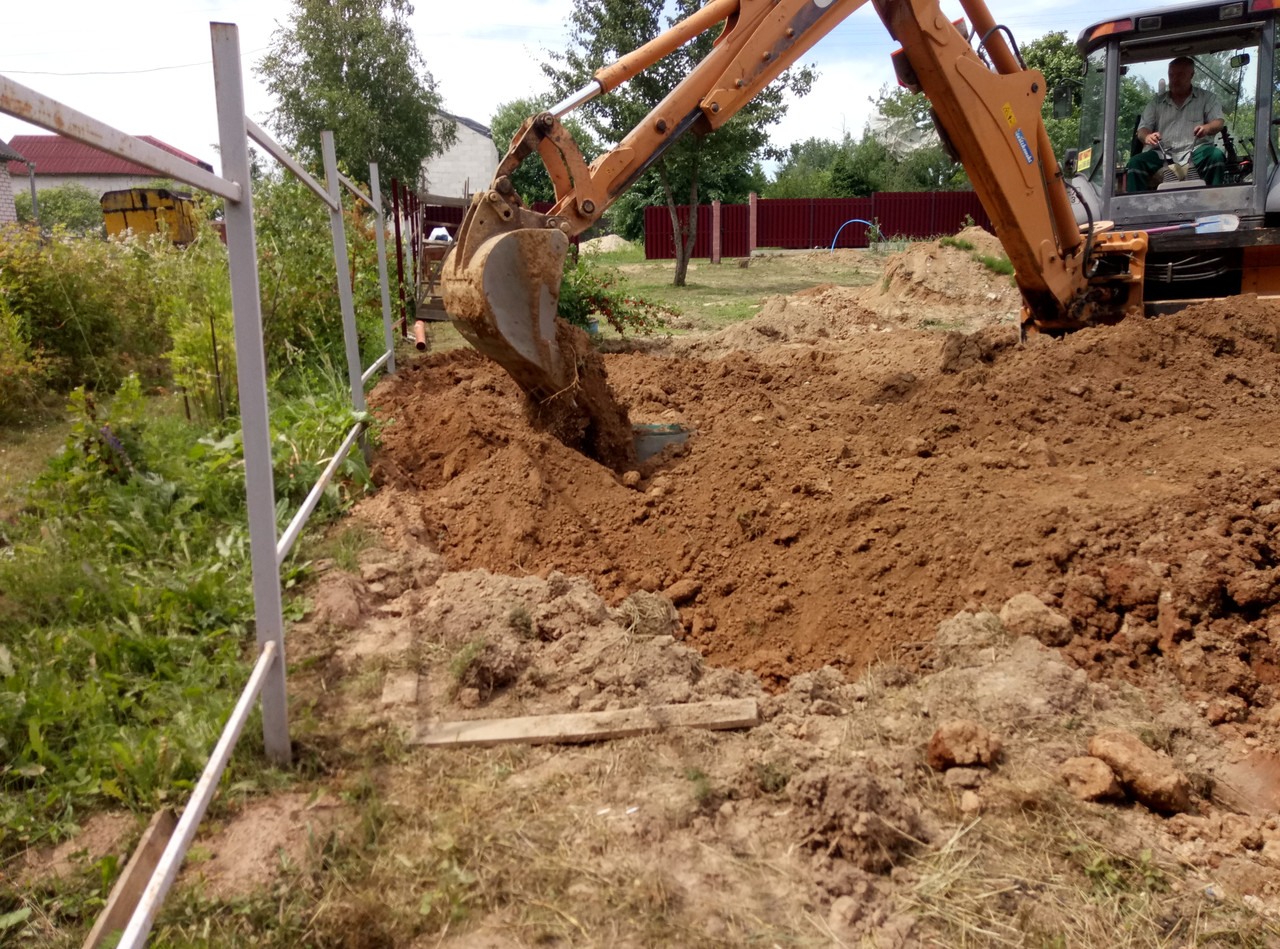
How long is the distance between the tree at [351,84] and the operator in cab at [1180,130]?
27.5m

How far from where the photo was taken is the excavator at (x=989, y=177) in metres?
5.06

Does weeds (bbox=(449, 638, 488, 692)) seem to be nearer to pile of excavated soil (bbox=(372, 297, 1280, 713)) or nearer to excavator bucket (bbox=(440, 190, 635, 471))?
pile of excavated soil (bbox=(372, 297, 1280, 713))

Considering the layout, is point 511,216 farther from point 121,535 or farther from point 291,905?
point 291,905

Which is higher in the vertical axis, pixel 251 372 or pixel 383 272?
pixel 383 272

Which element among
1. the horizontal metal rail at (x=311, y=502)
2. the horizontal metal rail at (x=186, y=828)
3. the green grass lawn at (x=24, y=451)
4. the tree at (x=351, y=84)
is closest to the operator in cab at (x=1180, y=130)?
the horizontal metal rail at (x=311, y=502)

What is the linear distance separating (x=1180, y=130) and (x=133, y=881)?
842 cm

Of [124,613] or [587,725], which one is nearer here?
[587,725]

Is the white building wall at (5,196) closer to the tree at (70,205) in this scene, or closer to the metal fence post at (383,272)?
the tree at (70,205)

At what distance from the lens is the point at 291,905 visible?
2314mm

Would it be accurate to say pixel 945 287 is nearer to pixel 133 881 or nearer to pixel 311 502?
pixel 311 502

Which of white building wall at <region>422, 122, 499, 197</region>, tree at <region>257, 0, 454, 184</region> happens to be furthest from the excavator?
white building wall at <region>422, 122, 499, 197</region>

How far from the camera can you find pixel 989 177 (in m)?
6.88

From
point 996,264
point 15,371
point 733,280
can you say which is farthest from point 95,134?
point 733,280

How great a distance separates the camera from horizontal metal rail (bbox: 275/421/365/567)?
3.01 meters
